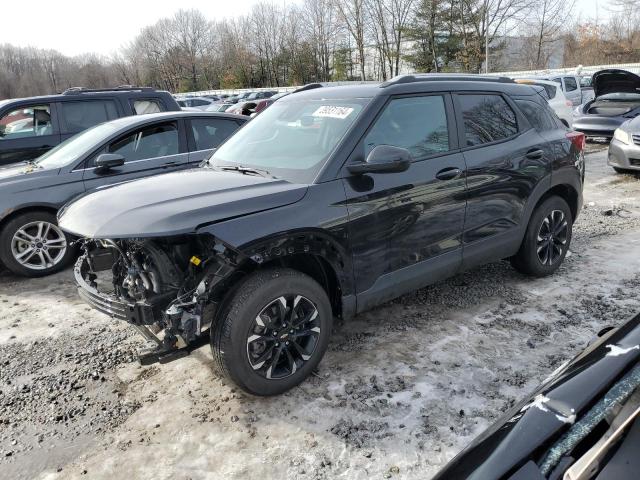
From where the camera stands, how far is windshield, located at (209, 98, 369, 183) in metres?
3.36

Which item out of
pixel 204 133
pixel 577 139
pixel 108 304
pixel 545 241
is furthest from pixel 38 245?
pixel 577 139

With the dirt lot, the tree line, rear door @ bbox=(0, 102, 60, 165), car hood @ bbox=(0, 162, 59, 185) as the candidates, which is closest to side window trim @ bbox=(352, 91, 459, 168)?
the dirt lot

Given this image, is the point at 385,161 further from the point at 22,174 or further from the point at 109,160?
the point at 22,174

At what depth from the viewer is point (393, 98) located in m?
3.61

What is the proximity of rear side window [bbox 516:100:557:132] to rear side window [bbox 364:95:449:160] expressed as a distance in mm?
1113

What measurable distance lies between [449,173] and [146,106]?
217 inches

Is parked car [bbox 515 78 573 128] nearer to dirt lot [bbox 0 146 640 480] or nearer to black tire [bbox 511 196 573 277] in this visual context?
black tire [bbox 511 196 573 277]

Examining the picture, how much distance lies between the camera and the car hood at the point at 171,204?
2.70 metres

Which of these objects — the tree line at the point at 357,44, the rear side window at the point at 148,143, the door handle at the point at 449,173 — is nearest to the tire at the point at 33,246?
the rear side window at the point at 148,143

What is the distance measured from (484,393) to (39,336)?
3.44 meters

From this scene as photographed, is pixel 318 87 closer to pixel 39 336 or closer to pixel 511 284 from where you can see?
pixel 511 284

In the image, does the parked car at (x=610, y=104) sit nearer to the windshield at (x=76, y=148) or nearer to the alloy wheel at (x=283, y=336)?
the windshield at (x=76, y=148)

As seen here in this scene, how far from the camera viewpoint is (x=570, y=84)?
1794 centimetres

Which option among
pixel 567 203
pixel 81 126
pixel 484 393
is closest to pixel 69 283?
pixel 81 126
